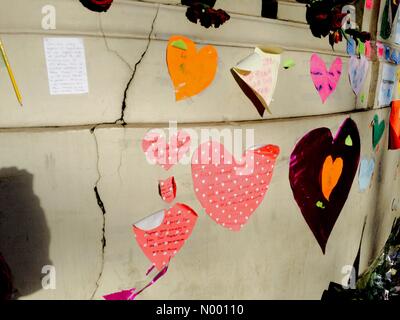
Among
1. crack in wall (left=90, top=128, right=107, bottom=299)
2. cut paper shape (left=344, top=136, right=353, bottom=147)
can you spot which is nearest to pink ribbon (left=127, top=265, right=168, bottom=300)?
crack in wall (left=90, top=128, right=107, bottom=299)

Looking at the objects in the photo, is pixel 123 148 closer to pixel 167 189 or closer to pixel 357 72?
pixel 167 189

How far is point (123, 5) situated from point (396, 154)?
3.57m

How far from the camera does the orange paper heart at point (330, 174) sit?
2615 mm

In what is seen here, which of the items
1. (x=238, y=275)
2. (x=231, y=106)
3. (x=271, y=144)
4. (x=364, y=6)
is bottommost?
(x=238, y=275)

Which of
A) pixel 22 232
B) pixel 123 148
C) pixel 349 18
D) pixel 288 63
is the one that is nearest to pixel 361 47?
pixel 349 18

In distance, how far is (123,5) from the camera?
67.6 inches

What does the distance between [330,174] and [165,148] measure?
157 centimetres

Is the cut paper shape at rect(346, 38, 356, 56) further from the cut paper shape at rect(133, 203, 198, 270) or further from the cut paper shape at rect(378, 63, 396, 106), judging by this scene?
the cut paper shape at rect(133, 203, 198, 270)

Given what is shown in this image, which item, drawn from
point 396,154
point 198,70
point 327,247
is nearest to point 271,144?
point 198,70

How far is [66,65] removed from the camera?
1.67 m

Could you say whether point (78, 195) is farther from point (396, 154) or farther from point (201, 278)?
point (396, 154)

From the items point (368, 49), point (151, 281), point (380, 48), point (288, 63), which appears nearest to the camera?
point (151, 281)

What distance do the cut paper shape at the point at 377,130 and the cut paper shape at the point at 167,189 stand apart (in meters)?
2.26

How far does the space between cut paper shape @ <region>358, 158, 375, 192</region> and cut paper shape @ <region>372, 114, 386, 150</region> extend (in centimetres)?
21
